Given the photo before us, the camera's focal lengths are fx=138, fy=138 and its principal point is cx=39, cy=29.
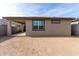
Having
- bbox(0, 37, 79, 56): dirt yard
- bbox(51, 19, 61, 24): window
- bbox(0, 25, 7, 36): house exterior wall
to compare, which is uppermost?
bbox(51, 19, 61, 24): window

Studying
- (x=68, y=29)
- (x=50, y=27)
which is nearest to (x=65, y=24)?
(x=68, y=29)

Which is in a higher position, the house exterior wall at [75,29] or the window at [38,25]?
the window at [38,25]

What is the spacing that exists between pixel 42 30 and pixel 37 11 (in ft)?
8.73

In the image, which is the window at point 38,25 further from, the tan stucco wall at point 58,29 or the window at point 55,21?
the window at point 55,21

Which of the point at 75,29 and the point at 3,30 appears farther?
the point at 75,29

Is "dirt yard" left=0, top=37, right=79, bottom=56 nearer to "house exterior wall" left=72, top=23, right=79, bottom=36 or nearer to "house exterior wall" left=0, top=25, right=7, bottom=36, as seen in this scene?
"house exterior wall" left=0, top=25, right=7, bottom=36

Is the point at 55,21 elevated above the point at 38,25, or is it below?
above

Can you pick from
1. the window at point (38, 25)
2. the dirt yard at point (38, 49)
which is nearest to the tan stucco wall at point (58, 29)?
the window at point (38, 25)

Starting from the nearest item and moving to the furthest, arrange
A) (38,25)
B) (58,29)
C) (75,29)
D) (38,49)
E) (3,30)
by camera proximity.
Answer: (38,49)
(38,25)
(58,29)
(3,30)
(75,29)

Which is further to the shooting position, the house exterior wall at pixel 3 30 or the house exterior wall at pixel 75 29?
the house exterior wall at pixel 75 29

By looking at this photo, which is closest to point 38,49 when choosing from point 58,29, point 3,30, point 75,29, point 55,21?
point 58,29

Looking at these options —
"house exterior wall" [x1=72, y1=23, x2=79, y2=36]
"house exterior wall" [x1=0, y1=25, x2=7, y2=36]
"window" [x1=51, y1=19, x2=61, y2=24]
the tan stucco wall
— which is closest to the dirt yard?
"house exterior wall" [x1=0, y1=25, x2=7, y2=36]

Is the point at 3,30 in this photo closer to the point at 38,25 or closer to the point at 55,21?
the point at 38,25

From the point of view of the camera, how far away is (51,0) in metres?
6.47
